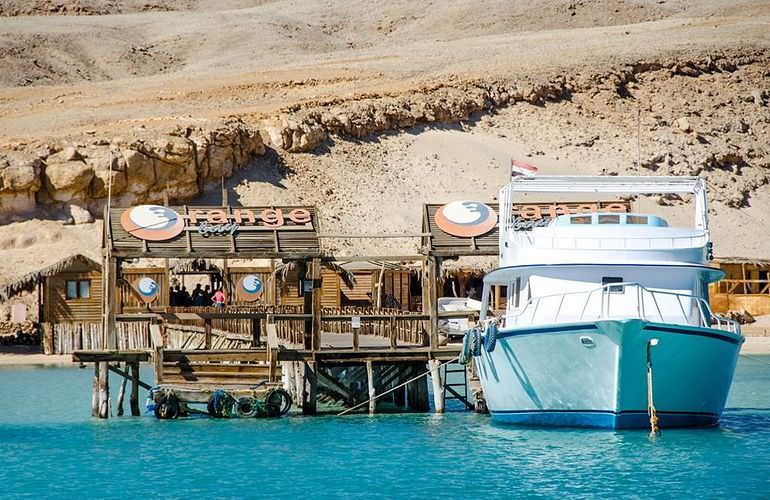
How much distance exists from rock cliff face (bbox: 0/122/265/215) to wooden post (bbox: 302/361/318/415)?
31.9 metres

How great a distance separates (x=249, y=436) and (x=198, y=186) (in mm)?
40413

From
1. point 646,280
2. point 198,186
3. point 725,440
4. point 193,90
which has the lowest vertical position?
point 725,440

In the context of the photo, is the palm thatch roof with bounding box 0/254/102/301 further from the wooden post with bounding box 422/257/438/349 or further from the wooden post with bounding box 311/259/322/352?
the wooden post with bounding box 422/257/438/349

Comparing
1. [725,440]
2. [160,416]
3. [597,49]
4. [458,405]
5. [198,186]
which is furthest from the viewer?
[597,49]

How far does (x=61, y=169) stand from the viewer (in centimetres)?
6462

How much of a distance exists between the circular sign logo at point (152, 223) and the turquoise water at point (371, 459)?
433 cm

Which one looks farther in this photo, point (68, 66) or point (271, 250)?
point (68, 66)

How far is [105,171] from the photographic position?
6538 centimetres

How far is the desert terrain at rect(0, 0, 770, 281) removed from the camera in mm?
65938

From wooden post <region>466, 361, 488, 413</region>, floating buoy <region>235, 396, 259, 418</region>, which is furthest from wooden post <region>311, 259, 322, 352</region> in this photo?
wooden post <region>466, 361, 488, 413</region>

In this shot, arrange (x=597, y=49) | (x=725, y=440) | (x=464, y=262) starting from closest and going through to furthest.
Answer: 1. (x=725, y=440)
2. (x=464, y=262)
3. (x=597, y=49)

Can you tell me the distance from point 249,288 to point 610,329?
27205 millimetres

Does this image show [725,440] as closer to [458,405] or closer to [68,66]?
[458,405]

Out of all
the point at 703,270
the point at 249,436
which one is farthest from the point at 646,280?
the point at 249,436
